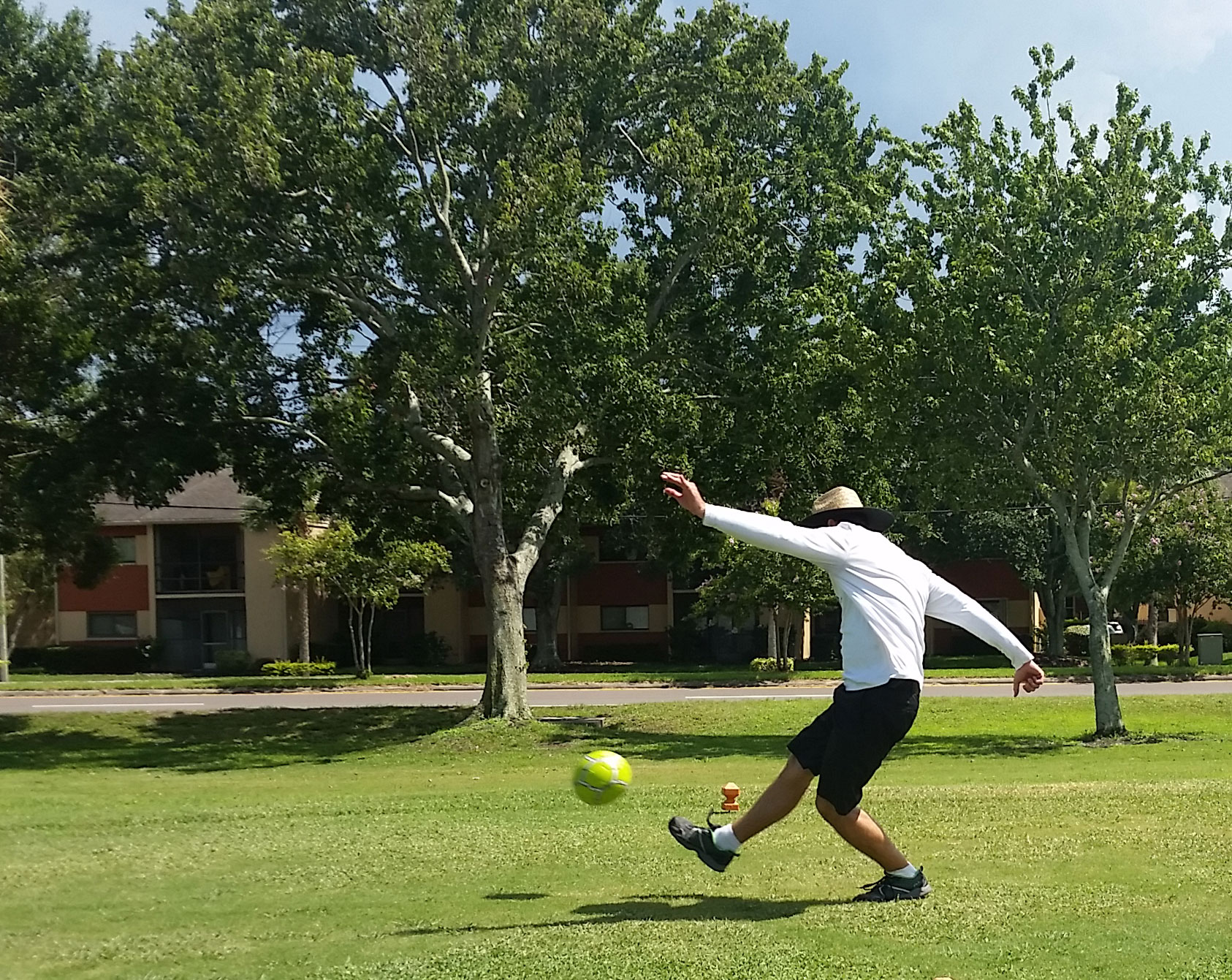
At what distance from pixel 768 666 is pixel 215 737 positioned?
970 inches

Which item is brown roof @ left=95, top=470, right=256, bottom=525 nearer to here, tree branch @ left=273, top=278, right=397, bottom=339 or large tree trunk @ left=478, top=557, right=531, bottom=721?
large tree trunk @ left=478, top=557, right=531, bottom=721

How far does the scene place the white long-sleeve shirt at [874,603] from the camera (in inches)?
269

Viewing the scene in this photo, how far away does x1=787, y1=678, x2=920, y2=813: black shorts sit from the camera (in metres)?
6.80

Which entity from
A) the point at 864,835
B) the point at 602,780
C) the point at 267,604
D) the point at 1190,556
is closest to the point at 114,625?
the point at 267,604

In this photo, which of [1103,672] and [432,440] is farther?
[432,440]

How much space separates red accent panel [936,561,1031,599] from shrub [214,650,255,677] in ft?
97.0

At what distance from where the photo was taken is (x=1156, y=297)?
2395cm

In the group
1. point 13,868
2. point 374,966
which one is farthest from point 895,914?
point 13,868

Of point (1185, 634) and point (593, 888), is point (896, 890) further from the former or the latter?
point (1185, 634)

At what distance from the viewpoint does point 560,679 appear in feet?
142

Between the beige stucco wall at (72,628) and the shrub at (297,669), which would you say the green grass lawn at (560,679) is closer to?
the shrub at (297,669)

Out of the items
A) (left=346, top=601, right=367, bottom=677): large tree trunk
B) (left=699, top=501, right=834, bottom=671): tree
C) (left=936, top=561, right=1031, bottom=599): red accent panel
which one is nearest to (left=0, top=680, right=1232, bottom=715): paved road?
(left=699, top=501, right=834, bottom=671): tree

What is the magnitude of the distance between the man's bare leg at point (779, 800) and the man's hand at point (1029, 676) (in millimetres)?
1166

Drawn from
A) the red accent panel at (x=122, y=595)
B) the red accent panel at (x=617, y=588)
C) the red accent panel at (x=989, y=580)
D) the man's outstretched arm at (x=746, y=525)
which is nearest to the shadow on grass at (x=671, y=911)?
the man's outstretched arm at (x=746, y=525)
